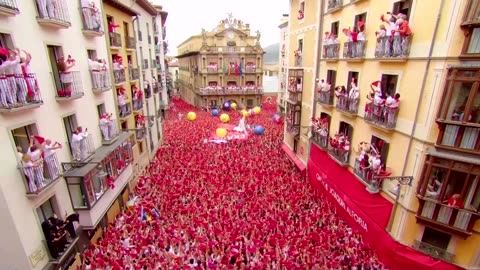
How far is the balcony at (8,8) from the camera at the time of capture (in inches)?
326

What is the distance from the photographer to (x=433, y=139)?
1046 cm

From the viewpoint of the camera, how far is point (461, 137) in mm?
9727

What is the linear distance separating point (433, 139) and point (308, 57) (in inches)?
488

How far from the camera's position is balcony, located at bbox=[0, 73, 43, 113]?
8516mm

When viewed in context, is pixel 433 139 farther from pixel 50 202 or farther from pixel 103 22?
pixel 103 22

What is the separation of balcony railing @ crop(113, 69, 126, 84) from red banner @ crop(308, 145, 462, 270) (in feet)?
48.9

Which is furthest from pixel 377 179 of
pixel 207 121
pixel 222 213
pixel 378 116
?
pixel 207 121

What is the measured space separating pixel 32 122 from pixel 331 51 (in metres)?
16.4

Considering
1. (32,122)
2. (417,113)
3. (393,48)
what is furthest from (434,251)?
(32,122)

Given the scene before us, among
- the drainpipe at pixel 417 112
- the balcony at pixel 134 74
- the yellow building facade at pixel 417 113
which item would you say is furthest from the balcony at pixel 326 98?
the balcony at pixel 134 74

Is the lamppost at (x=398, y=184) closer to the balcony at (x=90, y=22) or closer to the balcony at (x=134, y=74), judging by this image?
the balcony at (x=90, y=22)

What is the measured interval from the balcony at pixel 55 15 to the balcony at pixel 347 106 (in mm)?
14716

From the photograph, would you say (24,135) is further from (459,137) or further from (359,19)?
(359,19)

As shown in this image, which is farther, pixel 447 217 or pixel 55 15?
pixel 55 15
